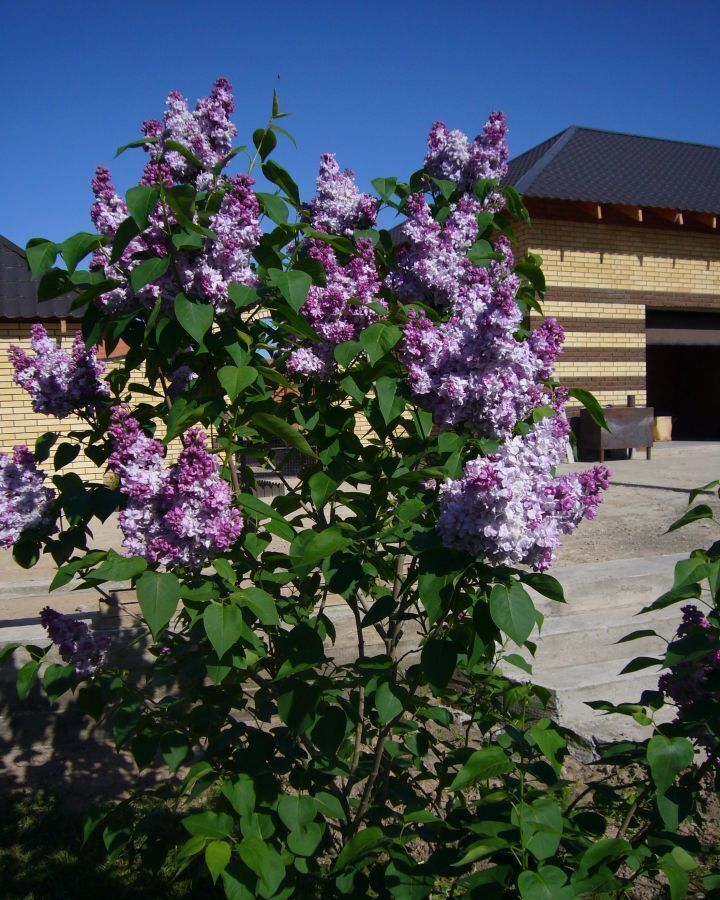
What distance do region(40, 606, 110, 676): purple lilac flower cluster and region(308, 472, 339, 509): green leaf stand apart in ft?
3.05

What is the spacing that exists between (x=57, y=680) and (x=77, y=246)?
50.1 inches

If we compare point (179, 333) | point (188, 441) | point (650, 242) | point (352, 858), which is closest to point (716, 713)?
point (352, 858)

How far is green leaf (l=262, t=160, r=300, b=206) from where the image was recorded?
2.37m

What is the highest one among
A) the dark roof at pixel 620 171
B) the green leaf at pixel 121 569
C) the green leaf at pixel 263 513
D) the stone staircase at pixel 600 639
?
the dark roof at pixel 620 171

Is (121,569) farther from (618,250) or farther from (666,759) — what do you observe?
(618,250)

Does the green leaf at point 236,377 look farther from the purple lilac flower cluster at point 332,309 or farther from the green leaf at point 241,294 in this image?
the purple lilac flower cluster at point 332,309

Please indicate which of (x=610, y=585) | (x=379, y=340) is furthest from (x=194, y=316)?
(x=610, y=585)

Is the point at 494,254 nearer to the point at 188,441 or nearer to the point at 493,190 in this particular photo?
the point at 493,190

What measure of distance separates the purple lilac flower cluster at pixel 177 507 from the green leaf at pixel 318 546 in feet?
0.51

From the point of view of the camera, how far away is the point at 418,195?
8.65ft

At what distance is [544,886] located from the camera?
62.9 inches

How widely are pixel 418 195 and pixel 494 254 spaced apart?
0.32 metres

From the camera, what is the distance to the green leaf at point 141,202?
5.86 feet

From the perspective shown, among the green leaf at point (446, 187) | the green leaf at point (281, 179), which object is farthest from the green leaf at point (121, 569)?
the green leaf at point (446, 187)
